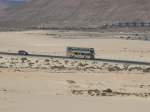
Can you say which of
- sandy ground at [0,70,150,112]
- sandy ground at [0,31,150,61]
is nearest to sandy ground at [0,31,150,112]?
sandy ground at [0,70,150,112]

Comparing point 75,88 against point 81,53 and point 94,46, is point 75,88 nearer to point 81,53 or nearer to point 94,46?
point 81,53

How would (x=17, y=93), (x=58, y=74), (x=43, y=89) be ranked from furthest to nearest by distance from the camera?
(x=58, y=74) < (x=43, y=89) < (x=17, y=93)

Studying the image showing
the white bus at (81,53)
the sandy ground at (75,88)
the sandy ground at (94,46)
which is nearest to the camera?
the sandy ground at (75,88)

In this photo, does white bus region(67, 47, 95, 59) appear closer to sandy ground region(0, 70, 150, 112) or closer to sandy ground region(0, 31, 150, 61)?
sandy ground region(0, 31, 150, 61)

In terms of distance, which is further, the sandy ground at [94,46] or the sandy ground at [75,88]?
the sandy ground at [94,46]

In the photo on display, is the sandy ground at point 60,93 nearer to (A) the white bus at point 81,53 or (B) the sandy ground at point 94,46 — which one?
(A) the white bus at point 81,53

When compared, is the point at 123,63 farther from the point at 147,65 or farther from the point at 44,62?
the point at 44,62

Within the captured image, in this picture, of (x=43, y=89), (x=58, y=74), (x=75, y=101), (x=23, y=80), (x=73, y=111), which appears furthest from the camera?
(x=58, y=74)

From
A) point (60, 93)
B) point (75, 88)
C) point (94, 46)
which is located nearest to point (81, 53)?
point (75, 88)

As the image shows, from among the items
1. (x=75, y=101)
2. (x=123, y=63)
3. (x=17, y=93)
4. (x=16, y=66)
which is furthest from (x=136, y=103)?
(x=123, y=63)

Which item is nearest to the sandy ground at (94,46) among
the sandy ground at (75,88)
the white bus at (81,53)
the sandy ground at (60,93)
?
the white bus at (81,53)

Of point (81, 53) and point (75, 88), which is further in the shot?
point (81, 53)
